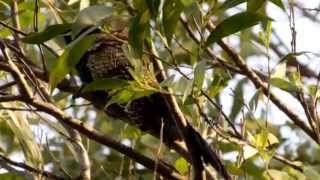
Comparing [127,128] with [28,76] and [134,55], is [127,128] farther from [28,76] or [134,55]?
[134,55]

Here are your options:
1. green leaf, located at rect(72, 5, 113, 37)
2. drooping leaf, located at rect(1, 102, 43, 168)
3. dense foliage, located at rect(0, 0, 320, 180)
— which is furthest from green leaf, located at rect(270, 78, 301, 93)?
drooping leaf, located at rect(1, 102, 43, 168)

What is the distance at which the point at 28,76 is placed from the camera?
1160mm

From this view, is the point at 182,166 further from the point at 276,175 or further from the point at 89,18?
the point at 89,18

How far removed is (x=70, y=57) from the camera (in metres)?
0.96

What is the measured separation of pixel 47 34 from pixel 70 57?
0.17 ft

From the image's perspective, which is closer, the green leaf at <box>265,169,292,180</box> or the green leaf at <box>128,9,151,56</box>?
the green leaf at <box>128,9,151,56</box>

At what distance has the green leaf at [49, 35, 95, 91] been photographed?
0.94 m

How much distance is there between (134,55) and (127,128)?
0.40 m

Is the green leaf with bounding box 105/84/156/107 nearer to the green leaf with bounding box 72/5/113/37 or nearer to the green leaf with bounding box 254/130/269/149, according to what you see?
the green leaf with bounding box 72/5/113/37

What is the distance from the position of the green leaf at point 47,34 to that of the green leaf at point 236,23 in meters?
0.20

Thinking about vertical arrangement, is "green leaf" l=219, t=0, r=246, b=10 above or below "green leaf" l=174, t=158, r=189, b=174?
above

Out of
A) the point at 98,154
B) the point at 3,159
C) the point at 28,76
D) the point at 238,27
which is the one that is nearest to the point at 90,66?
the point at 28,76

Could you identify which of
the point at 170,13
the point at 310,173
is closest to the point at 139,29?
the point at 170,13

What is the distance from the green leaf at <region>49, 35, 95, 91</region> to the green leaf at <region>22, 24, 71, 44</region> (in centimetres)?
4
